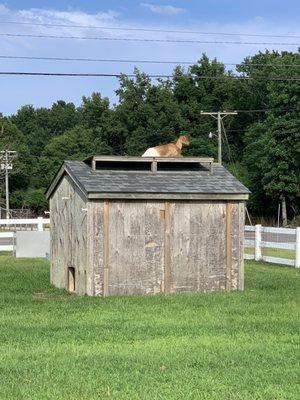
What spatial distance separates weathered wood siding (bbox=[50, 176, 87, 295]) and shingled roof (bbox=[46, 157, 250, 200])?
360 mm

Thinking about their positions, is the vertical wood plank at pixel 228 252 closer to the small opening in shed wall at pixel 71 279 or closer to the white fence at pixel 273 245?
the small opening in shed wall at pixel 71 279

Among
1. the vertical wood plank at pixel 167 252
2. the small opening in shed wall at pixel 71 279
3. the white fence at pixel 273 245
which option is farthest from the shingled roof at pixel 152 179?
the white fence at pixel 273 245

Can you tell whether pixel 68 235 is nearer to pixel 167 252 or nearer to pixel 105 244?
pixel 105 244

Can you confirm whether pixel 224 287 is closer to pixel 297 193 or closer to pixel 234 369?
pixel 234 369

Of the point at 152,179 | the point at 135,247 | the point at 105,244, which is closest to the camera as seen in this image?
the point at 105,244

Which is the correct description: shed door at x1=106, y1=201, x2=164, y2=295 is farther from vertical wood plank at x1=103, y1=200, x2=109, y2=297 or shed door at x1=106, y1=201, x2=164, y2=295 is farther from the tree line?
the tree line

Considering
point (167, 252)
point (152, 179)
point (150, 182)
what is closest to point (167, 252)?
point (167, 252)

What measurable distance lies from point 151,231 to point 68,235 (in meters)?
2.01

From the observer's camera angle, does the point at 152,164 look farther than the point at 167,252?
Yes

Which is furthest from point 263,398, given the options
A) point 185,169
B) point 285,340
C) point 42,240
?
point 42,240

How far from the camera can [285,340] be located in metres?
8.65

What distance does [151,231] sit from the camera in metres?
13.5

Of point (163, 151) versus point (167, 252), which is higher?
point (163, 151)

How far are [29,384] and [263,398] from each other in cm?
208
